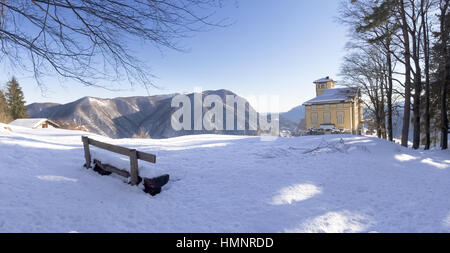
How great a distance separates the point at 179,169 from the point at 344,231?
486cm

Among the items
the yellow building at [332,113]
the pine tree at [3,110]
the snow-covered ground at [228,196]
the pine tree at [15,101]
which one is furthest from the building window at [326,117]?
the pine tree at [15,101]

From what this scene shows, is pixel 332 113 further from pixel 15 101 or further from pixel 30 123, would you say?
pixel 15 101

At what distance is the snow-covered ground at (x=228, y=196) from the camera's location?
4.06 metres

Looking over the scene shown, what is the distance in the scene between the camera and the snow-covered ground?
160 inches

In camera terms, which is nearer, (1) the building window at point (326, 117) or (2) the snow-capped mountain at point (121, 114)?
(1) the building window at point (326, 117)

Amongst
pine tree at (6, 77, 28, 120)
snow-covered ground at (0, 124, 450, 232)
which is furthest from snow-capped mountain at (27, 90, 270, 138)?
snow-covered ground at (0, 124, 450, 232)

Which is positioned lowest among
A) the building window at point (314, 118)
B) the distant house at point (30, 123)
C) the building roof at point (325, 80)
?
the distant house at point (30, 123)

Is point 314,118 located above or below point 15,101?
below

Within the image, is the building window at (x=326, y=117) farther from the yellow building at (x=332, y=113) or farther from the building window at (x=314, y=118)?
the building window at (x=314, y=118)

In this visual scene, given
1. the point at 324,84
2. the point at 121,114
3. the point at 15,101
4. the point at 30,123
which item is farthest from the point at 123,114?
the point at 324,84

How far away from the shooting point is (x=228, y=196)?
5.28m

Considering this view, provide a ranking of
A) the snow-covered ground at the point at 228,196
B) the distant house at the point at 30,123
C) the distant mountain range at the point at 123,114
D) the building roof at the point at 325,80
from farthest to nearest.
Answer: the distant mountain range at the point at 123,114
the building roof at the point at 325,80
the distant house at the point at 30,123
the snow-covered ground at the point at 228,196

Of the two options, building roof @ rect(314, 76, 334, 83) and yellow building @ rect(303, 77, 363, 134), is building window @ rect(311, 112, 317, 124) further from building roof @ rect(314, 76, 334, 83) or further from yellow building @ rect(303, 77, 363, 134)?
building roof @ rect(314, 76, 334, 83)

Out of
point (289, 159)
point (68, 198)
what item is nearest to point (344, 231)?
point (289, 159)
